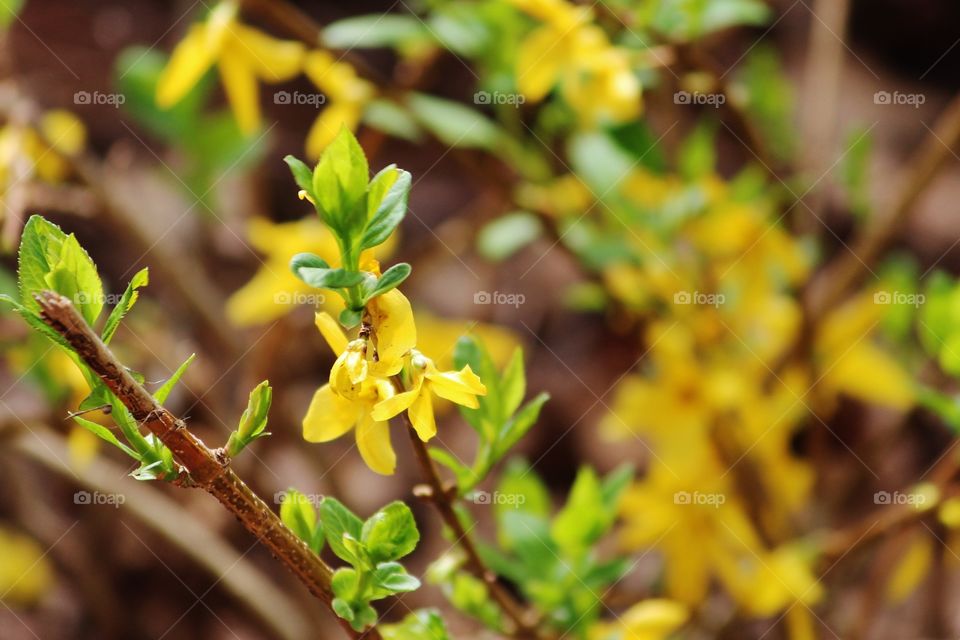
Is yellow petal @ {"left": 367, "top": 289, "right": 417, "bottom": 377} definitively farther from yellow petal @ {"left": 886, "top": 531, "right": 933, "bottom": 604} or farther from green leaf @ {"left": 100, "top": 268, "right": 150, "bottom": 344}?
yellow petal @ {"left": 886, "top": 531, "right": 933, "bottom": 604}

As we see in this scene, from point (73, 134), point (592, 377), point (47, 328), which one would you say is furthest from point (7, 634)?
point (47, 328)

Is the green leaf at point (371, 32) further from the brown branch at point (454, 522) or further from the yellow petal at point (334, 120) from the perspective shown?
the brown branch at point (454, 522)

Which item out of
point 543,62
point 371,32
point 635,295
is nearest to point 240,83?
point 371,32

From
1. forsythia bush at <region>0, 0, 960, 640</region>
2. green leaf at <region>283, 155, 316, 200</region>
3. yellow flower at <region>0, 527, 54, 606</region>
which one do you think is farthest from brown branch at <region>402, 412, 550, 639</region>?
yellow flower at <region>0, 527, 54, 606</region>

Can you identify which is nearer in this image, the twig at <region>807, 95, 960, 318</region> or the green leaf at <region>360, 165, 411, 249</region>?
the green leaf at <region>360, 165, 411, 249</region>

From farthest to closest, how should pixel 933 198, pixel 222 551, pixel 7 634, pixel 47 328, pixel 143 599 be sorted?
pixel 933 198 < pixel 143 599 < pixel 7 634 < pixel 222 551 < pixel 47 328

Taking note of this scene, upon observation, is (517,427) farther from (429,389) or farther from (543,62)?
(543,62)

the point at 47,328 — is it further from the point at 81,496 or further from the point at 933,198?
the point at 933,198
